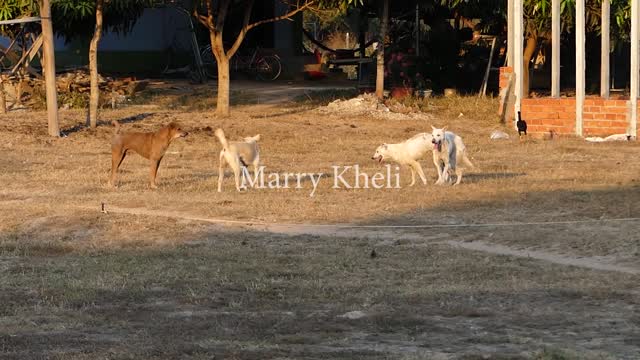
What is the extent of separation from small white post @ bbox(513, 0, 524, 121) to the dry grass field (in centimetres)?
420

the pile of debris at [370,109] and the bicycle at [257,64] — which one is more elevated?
the bicycle at [257,64]

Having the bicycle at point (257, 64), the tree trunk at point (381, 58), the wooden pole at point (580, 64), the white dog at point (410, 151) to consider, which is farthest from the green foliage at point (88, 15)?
the white dog at point (410, 151)

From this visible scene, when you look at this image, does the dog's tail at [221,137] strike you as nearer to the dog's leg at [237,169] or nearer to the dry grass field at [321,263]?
the dog's leg at [237,169]

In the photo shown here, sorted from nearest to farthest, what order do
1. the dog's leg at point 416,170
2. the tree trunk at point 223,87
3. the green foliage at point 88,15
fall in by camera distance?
the dog's leg at point 416,170 → the green foliage at point 88,15 → the tree trunk at point 223,87

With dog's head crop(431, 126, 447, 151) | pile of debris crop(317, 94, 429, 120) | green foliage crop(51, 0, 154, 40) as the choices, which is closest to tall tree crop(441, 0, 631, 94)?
pile of debris crop(317, 94, 429, 120)

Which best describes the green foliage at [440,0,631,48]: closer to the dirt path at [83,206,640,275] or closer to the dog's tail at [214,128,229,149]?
the dog's tail at [214,128,229,149]

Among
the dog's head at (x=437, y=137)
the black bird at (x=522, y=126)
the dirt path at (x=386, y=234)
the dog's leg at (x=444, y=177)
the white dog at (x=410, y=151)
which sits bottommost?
the dirt path at (x=386, y=234)

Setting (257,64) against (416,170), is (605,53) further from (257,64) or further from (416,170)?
(257,64)

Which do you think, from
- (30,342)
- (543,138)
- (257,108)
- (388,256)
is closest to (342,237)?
(388,256)

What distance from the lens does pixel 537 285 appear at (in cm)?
1028

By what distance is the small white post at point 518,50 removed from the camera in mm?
24656

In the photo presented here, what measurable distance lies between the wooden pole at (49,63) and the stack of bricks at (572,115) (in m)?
8.55

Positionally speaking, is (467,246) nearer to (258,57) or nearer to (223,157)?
(223,157)

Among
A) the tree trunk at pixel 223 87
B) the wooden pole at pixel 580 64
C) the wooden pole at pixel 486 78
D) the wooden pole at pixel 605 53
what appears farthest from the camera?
the wooden pole at pixel 486 78
